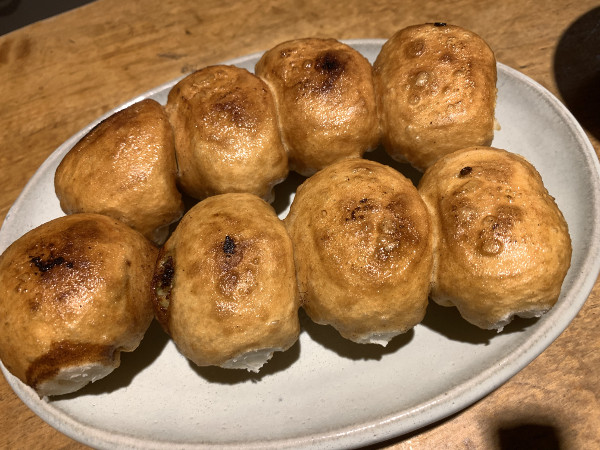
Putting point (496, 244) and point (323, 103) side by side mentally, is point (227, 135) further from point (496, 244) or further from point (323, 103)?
point (496, 244)

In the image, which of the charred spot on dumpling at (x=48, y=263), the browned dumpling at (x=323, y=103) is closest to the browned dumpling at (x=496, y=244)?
the browned dumpling at (x=323, y=103)

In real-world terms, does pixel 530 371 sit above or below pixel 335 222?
below

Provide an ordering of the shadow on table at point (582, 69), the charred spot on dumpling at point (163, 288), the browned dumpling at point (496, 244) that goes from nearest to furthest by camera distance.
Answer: the browned dumpling at point (496, 244) → the charred spot on dumpling at point (163, 288) → the shadow on table at point (582, 69)

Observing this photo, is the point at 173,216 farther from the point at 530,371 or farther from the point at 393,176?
the point at 530,371

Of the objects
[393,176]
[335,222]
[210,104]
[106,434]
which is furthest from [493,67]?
[106,434]

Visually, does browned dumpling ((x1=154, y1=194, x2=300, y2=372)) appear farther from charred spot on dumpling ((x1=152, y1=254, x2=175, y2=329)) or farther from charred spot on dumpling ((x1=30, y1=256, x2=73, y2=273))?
charred spot on dumpling ((x1=30, y1=256, x2=73, y2=273))

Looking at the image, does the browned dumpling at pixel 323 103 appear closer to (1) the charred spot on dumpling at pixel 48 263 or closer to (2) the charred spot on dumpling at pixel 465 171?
(2) the charred spot on dumpling at pixel 465 171
